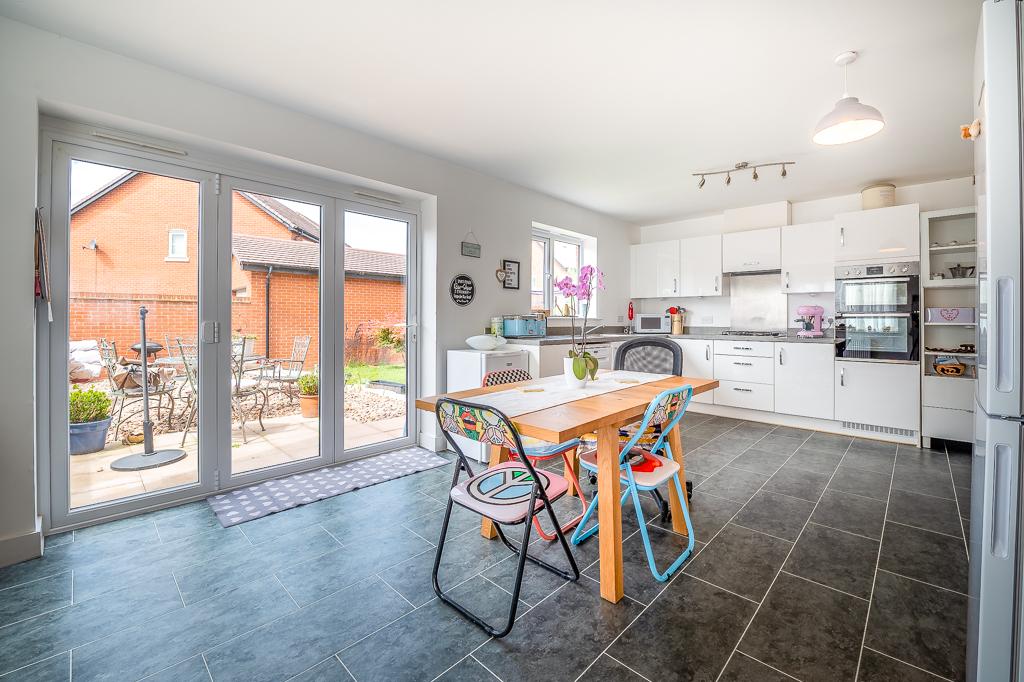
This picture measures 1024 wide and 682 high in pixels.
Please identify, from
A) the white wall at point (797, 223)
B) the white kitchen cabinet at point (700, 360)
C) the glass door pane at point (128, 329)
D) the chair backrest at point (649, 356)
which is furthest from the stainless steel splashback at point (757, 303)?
the glass door pane at point (128, 329)

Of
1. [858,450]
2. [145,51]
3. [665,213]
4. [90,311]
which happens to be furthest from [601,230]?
[90,311]

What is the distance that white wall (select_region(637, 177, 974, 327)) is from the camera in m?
4.35

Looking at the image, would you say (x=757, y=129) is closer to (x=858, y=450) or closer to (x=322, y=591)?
(x=858, y=450)

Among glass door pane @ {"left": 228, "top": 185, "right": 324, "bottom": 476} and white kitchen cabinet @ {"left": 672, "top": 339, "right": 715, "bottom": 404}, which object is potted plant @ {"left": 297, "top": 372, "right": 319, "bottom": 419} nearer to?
glass door pane @ {"left": 228, "top": 185, "right": 324, "bottom": 476}

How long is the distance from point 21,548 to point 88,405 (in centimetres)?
74

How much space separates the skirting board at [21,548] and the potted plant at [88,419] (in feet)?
1.54

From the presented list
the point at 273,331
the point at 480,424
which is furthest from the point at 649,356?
the point at 273,331

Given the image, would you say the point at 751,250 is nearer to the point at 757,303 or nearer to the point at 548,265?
the point at 757,303

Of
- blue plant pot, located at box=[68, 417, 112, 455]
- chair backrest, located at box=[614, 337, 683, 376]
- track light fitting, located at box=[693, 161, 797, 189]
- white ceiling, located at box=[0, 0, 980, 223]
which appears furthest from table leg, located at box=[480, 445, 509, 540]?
track light fitting, located at box=[693, 161, 797, 189]

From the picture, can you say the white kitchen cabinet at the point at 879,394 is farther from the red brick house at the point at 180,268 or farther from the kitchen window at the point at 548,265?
the red brick house at the point at 180,268

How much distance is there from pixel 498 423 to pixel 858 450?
3.90 m

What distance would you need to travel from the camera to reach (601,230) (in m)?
5.82

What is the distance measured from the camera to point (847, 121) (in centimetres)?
225

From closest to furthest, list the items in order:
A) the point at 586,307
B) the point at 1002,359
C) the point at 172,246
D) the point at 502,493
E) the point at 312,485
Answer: the point at 1002,359 < the point at 502,493 < the point at 586,307 < the point at 172,246 < the point at 312,485
